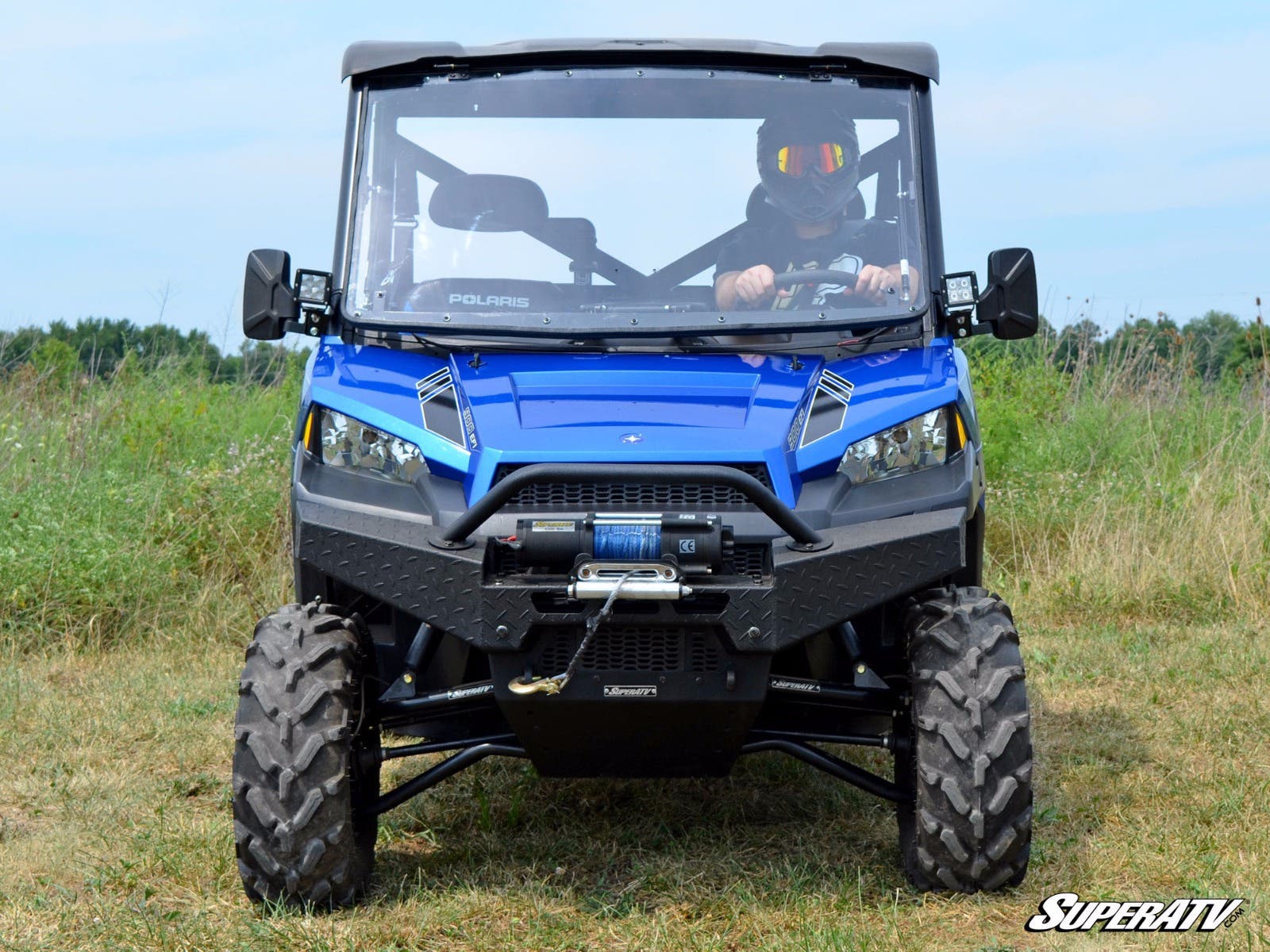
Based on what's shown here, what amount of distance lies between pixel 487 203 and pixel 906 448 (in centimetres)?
148

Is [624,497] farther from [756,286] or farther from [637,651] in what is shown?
[756,286]

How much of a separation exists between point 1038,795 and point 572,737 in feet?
6.41

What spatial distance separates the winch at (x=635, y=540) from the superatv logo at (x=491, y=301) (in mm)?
1011

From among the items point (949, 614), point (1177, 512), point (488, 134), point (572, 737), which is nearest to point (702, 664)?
point (572, 737)

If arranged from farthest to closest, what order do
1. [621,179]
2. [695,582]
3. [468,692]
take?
[621,179]
[468,692]
[695,582]

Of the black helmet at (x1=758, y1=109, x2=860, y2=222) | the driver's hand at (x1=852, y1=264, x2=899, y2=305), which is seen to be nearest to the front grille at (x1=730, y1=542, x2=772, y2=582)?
the driver's hand at (x1=852, y1=264, x2=899, y2=305)

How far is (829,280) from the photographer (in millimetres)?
4078

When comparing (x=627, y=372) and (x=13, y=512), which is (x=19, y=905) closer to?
(x=627, y=372)

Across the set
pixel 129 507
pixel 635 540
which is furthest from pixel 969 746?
pixel 129 507

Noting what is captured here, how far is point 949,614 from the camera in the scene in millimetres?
3484

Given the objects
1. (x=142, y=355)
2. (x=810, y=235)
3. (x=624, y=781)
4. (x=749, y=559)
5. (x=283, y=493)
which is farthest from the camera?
(x=142, y=355)

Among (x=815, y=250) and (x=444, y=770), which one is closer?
(x=444, y=770)

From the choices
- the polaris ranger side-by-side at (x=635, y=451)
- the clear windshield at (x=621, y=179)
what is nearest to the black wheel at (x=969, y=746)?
the polaris ranger side-by-side at (x=635, y=451)

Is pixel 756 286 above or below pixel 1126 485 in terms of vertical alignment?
above
